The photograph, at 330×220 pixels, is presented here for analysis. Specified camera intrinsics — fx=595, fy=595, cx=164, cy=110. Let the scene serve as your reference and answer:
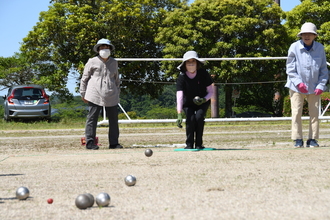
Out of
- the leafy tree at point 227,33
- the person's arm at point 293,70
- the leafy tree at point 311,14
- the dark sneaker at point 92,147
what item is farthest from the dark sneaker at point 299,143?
the leafy tree at point 311,14

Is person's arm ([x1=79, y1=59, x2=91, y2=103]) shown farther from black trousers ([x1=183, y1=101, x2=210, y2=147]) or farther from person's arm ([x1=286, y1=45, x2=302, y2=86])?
person's arm ([x1=286, y1=45, x2=302, y2=86])

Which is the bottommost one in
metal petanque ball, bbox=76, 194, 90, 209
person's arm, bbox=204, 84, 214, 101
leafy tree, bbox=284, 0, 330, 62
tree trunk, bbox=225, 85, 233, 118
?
tree trunk, bbox=225, 85, 233, 118

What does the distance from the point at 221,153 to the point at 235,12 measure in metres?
23.8

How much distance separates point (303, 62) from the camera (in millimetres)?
8984

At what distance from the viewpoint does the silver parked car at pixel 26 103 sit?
24625mm

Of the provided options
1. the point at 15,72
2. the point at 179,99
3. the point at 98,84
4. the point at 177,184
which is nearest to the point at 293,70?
the point at 179,99

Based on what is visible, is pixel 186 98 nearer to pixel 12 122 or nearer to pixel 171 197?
pixel 171 197

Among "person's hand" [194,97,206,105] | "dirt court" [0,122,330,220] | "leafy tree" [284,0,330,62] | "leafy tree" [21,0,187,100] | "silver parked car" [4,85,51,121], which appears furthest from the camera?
"leafy tree" [284,0,330,62]

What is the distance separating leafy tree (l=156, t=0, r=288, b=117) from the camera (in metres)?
26.4

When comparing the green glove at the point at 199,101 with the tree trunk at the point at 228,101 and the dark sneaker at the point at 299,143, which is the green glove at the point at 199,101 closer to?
the dark sneaker at the point at 299,143

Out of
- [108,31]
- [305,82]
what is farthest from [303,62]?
[108,31]

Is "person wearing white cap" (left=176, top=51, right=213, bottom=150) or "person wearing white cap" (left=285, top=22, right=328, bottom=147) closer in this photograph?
"person wearing white cap" (left=285, top=22, right=328, bottom=147)

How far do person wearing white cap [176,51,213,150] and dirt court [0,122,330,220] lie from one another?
3.36 ft

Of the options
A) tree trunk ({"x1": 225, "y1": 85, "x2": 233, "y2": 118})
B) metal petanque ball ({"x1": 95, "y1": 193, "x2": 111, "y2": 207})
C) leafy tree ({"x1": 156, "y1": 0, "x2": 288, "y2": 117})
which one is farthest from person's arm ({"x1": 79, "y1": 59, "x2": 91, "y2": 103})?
leafy tree ({"x1": 156, "y1": 0, "x2": 288, "y2": 117})
